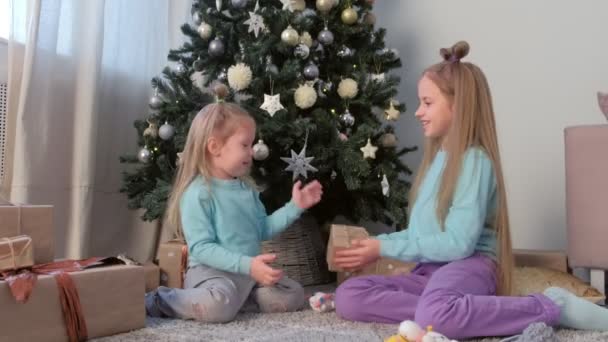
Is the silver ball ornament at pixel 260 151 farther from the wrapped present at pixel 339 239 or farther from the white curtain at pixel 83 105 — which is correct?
the white curtain at pixel 83 105

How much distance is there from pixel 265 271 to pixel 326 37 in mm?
924

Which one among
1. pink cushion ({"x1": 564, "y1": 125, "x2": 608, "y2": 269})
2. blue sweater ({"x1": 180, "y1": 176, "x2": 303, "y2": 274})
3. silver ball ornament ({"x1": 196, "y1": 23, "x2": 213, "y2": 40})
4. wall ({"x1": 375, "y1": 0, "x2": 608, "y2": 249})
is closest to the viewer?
blue sweater ({"x1": 180, "y1": 176, "x2": 303, "y2": 274})

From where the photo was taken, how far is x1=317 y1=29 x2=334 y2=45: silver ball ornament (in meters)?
1.94

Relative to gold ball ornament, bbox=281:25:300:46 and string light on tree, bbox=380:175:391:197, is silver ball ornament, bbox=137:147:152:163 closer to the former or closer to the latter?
gold ball ornament, bbox=281:25:300:46

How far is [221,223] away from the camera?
1459mm

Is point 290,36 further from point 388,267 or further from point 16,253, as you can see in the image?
point 16,253

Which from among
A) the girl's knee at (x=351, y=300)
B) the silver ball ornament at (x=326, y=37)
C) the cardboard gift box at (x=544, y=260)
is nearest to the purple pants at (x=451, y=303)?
the girl's knee at (x=351, y=300)

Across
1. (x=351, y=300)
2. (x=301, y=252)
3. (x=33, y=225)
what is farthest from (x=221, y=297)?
(x=301, y=252)

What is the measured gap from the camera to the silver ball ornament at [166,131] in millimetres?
1851

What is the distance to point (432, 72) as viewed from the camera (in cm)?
141

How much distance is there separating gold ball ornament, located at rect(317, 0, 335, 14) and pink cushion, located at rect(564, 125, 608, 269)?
816 millimetres

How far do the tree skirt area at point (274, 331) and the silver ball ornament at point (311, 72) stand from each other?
0.78 meters

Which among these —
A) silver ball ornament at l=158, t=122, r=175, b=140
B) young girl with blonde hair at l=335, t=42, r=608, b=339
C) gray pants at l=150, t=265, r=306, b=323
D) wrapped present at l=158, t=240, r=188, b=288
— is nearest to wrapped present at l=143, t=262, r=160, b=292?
wrapped present at l=158, t=240, r=188, b=288

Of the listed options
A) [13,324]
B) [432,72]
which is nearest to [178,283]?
[13,324]
